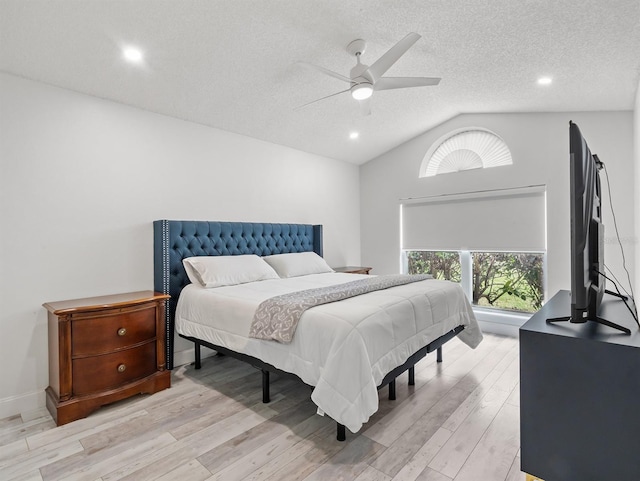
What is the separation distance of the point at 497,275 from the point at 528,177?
4.20 ft

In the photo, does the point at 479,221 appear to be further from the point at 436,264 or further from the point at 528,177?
the point at 436,264

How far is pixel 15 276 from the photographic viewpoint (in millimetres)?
2424

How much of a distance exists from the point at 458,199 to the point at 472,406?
2838 mm

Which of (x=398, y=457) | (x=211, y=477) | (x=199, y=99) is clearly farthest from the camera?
(x=199, y=99)

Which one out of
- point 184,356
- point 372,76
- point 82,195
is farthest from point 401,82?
point 184,356

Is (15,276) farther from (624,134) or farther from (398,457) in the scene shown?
(624,134)

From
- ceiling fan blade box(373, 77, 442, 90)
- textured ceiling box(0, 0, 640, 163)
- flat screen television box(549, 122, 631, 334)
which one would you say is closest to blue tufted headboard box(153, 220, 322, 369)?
textured ceiling box(0, 0, 640, 163)

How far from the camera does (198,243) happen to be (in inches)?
135

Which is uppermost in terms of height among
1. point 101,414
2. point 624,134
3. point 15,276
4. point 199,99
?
point 199,99

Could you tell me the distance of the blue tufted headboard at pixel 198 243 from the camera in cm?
314

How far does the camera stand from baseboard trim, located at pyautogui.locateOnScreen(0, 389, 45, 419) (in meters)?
2.37

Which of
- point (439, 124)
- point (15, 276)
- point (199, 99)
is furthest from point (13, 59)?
point (439, 124)

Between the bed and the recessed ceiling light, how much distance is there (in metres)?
1.32

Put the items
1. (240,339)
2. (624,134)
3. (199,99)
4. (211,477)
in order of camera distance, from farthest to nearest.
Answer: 1. (624,134)
2. (199,99)
3. (240,339)
4. (211,477)
